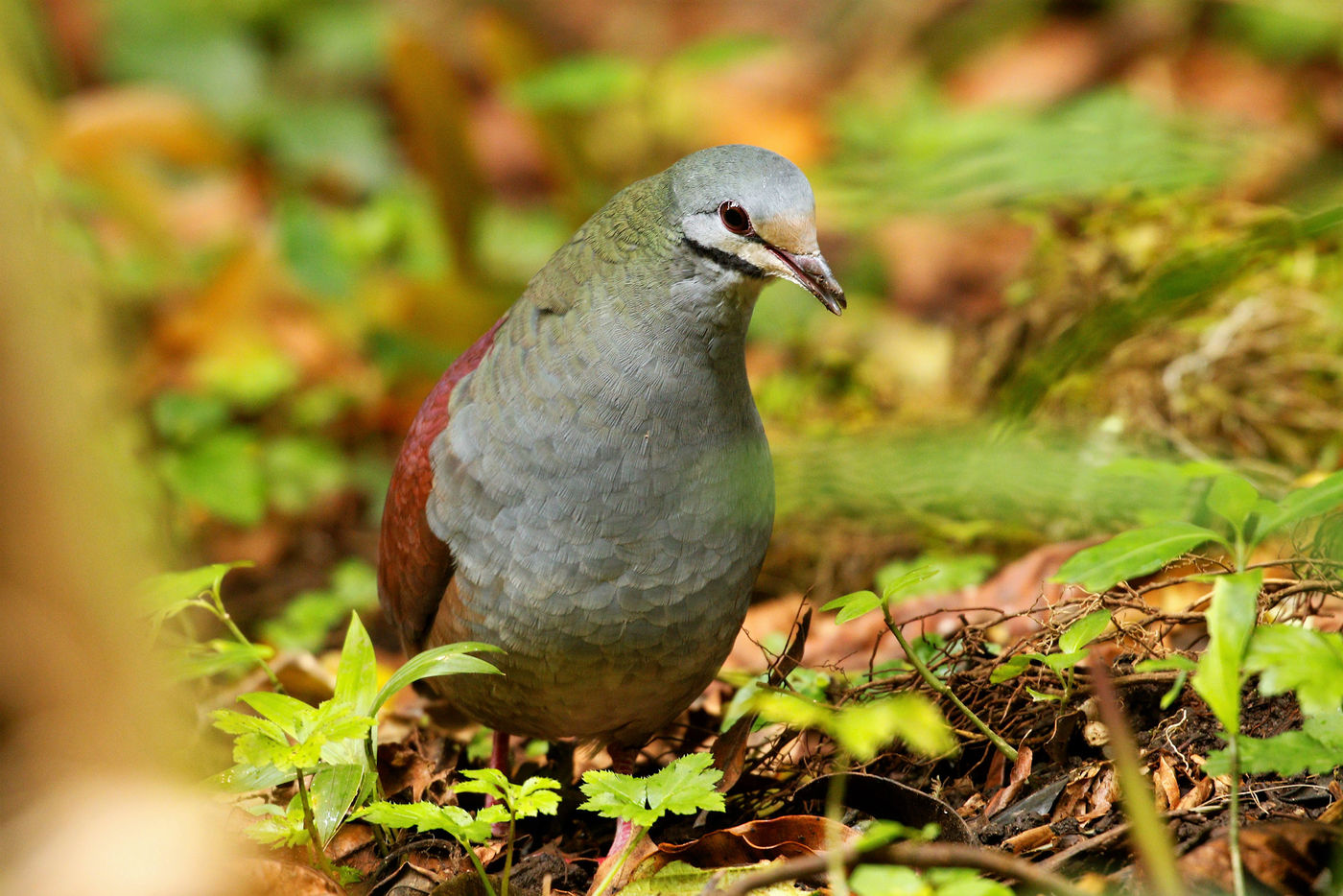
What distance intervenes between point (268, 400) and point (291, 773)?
4094 mm

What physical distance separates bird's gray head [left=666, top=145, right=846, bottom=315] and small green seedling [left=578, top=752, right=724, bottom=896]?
104 cm

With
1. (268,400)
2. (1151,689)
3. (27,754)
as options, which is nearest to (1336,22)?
(1151,689)

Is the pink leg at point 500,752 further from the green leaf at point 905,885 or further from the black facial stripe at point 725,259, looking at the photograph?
the green leaf at point 905,885

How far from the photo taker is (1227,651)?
6.49 feet

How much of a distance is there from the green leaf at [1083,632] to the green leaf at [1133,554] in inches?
7.3

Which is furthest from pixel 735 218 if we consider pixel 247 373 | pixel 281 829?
pixel 247 373

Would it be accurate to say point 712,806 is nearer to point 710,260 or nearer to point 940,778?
point 940,778

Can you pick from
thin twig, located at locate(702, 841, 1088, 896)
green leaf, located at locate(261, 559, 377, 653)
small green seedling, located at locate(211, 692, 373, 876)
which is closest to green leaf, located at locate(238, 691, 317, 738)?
small green seedling, located at locate(211, 692, 373, 876)

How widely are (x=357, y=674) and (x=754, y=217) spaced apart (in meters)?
1.32

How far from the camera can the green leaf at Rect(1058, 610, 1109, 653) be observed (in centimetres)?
243

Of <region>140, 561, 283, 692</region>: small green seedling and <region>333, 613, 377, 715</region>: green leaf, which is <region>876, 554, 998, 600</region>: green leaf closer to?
<region>333, 613, 377, 715</region>: green leaf

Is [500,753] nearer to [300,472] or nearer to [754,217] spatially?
[754,217]

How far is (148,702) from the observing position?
1935 mm

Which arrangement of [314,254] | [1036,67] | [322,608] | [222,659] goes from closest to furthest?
[222,659] → [322,608] → [314,254] → [1036,67]
